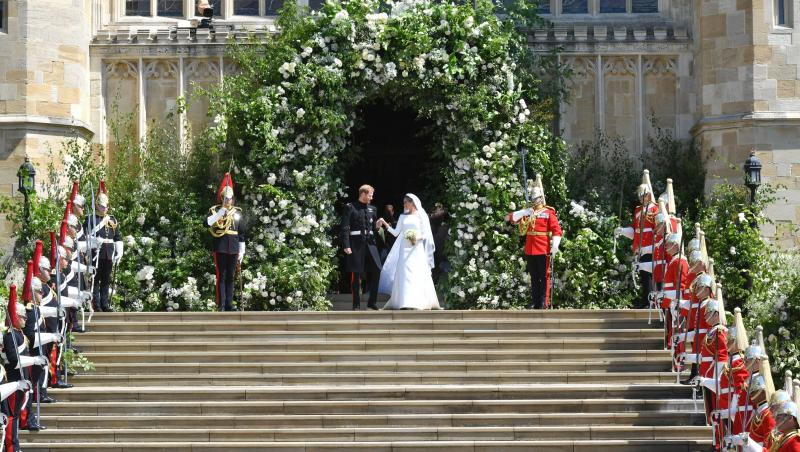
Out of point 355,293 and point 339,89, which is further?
point 339,89

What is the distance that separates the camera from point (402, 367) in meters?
20.0

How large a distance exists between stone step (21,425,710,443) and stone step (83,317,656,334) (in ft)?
8.60

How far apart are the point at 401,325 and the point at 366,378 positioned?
1.40m

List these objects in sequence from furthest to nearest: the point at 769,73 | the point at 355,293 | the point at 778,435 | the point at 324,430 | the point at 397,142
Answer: the point at 397,142, the point at 769,73, the point at 355,293, the point at 324,430, the point at 778,435

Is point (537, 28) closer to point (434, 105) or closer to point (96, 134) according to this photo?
point (434, 105)

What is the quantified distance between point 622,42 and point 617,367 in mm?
7535

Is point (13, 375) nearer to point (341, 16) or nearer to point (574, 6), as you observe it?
point (341, 16)

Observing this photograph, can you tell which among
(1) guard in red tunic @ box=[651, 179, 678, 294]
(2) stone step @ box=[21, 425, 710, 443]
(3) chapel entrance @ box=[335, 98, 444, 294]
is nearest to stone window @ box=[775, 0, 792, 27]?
(1) guard in red tunic @ box=[651, 179, 678, 294]

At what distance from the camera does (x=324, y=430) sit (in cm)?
1844

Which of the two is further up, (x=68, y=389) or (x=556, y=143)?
(x=556, y=143)

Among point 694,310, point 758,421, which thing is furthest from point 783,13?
point 758,421

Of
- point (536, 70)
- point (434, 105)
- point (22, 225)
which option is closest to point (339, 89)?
point (434, 105)

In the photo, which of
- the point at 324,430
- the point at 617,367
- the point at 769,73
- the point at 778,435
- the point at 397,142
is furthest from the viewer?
the point at 397,142

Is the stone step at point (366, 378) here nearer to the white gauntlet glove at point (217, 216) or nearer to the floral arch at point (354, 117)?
the white gauntlet glove at point (217, 216)
